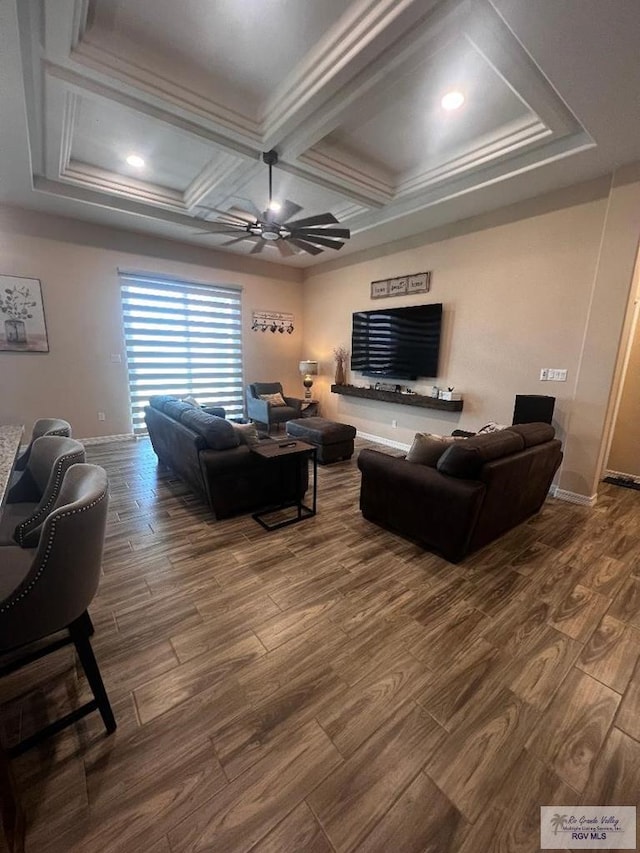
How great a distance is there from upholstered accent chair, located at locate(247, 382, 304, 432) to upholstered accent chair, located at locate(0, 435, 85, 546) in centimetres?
396

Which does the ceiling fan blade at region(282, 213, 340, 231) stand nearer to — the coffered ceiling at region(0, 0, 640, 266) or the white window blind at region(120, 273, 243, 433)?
the coffered ceiling at region(0, 0, 640, 266)

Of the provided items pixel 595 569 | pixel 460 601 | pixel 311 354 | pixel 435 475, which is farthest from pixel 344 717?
pixel 311 354

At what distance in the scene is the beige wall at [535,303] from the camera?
312 centimetres

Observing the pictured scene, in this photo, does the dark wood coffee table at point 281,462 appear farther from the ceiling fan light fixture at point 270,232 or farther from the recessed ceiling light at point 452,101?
the recessed ceiling light at point 452,101

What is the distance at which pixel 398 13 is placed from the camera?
1.72 m

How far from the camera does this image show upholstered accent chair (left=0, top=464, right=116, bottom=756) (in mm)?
1036

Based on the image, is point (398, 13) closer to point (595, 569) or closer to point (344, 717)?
point (344, 717)

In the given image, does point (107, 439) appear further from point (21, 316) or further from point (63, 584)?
point (63, 584)

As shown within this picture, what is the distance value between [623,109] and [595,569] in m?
3.13

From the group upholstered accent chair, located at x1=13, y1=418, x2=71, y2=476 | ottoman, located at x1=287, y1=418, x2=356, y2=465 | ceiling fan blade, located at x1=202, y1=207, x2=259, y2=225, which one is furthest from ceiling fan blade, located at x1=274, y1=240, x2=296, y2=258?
upholstered accent chair, located at x1=13, y1=418, x2=71, y2=476

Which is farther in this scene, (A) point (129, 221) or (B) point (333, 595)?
(A) point (129, 221)

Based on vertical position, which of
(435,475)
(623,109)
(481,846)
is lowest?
(481,846)

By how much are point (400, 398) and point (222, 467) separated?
9.70 ft

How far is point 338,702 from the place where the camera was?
1446 millimetres
